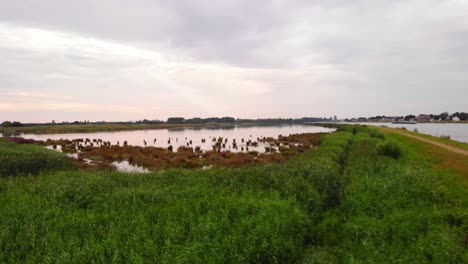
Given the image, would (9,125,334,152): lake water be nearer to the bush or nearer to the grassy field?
the bush

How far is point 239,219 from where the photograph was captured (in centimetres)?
1326

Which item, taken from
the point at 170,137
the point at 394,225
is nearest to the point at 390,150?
the point at 394,225

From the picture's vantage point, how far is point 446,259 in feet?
35.8

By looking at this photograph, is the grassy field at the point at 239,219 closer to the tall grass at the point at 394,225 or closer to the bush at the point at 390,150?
the tall grass at the point at 394,225

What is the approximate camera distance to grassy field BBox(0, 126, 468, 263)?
36.0ft

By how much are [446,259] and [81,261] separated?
12.2 m

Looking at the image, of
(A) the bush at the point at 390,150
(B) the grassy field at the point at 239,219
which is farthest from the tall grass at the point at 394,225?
(A) the bush at the point at 390,150

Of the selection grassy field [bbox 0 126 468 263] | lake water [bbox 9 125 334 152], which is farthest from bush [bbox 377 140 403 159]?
lake water [bbox 9 125 334 152]

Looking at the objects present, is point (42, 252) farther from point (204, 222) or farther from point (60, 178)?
point (60, 178)

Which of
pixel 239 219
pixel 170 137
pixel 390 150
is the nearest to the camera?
pixel 239 219

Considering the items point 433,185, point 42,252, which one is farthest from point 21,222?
point 433,185

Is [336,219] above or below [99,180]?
below

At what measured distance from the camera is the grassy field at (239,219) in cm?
1097

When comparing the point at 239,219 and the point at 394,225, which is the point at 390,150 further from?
the point at 239,219
